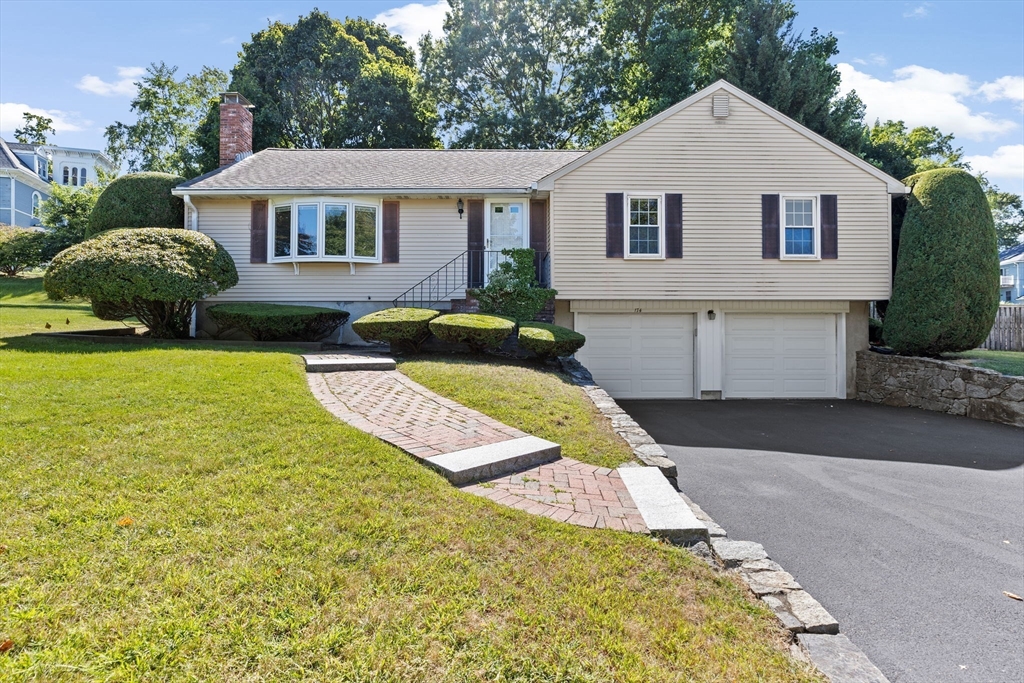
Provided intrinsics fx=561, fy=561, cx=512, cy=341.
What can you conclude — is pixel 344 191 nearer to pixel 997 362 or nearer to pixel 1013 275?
pixel 997 362

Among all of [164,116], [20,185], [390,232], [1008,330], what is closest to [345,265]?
[390,232]

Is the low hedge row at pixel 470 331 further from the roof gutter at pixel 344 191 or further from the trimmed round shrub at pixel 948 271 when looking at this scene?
the trimmed round shrub at pixel 948 271

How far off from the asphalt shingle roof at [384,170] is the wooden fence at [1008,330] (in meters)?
12.0

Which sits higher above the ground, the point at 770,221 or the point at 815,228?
the point at 770,221

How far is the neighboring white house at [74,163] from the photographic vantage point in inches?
1503

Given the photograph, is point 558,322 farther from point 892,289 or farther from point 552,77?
point 552,77

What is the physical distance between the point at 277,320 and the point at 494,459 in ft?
25.8

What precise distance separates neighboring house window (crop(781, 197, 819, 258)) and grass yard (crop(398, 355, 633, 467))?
6.61 metres

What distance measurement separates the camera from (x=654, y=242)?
12.1 m

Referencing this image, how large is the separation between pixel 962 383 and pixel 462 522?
1072 centimetres

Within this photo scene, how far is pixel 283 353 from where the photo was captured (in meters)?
9.28

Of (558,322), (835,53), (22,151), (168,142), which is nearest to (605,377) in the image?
(558,322)

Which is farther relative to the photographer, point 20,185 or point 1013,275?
point 1013,275

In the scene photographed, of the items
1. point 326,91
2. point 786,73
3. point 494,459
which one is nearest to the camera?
point 494,459
